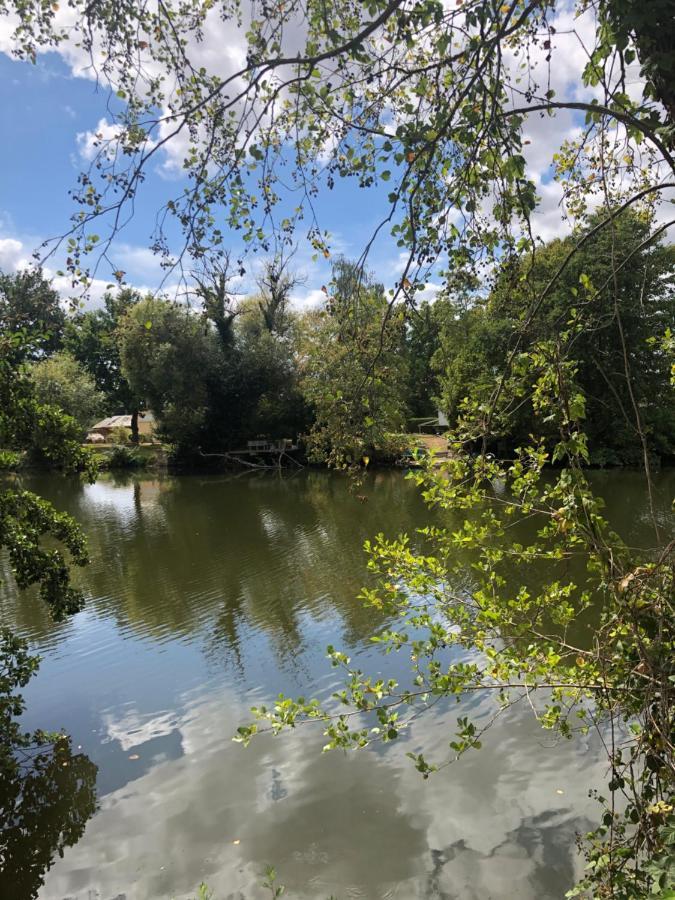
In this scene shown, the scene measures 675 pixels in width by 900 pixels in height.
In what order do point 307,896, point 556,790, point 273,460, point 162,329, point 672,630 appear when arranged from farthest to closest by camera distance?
point 273,460, point 162,329, point 556,790, point 307,896, point 672,630

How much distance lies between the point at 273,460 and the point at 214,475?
11.0ft

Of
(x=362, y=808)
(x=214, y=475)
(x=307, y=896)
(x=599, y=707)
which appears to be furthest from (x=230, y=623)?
(x=214, y=475)

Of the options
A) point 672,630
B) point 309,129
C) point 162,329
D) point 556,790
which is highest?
point 162,329

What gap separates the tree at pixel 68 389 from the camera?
1270 inches

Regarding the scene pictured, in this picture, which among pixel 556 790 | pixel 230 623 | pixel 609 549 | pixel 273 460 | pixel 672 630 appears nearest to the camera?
pixel 672 630

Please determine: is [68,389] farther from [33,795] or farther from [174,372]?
[33,795]

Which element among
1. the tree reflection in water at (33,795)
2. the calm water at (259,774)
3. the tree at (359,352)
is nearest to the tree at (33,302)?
the tree at (359,352)

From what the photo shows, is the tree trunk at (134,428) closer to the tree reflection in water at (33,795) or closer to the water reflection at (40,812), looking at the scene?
the tree reflection in water at (33,795)

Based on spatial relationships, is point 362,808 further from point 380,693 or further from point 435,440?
point 435,440

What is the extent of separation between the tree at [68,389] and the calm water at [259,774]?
2306cm

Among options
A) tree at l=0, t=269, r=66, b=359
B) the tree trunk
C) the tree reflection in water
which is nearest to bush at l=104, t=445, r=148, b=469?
the tree trunk

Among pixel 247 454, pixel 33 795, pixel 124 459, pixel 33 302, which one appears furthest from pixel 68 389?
pixel 33 302

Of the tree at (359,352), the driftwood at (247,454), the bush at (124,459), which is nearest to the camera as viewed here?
the tree at (359,352)

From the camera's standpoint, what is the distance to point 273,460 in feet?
106
